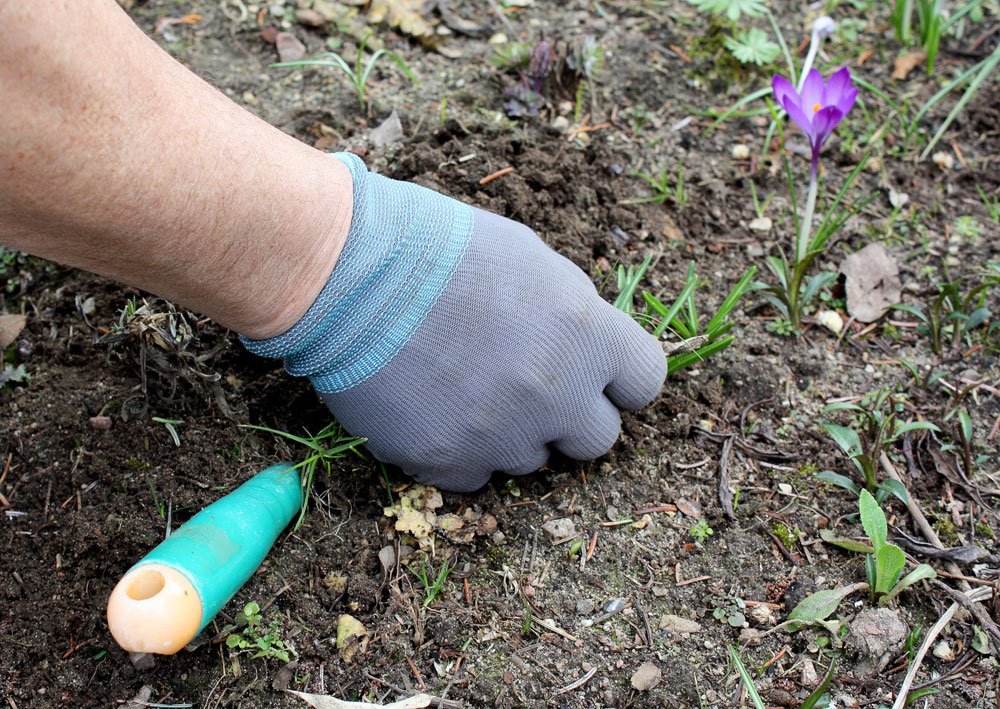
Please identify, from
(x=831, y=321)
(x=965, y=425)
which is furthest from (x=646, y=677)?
A: (x=831, y=321)

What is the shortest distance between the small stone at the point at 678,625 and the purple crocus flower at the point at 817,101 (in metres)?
1.02

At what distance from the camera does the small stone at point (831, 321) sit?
216cm

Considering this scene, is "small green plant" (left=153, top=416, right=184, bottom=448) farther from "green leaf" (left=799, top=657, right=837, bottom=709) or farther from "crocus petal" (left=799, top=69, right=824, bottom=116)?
"crocus petal" (left=799, top=69, right=824, bottom=116)

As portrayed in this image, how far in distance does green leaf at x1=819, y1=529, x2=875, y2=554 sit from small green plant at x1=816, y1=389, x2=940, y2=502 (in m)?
0.11

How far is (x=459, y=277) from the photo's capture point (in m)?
1.72

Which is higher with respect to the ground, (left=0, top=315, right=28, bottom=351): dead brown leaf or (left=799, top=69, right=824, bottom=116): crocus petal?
(left=799, top=69, right=824, bottom=116): crocus petal

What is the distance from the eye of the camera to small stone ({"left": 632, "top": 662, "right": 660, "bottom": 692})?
1.58 metres

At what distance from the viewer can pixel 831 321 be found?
85.4 inches

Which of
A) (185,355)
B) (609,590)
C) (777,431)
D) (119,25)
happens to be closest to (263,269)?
(185,355)

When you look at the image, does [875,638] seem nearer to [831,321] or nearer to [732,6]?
[831,321]

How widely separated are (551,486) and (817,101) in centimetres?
99

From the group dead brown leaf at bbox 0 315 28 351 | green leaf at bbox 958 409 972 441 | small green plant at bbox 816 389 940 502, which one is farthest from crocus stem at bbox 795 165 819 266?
dead brown leaf at bbox 0 315 28 351

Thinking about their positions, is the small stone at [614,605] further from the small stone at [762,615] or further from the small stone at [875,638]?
the small stone at [875,638]

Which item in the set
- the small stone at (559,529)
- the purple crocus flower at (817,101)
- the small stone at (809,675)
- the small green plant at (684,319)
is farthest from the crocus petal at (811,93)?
the small stone at (809,675)
